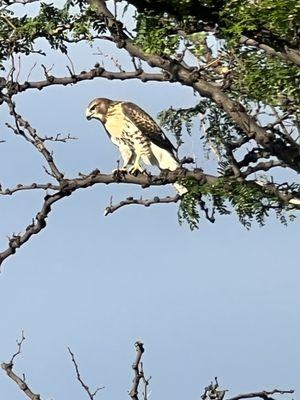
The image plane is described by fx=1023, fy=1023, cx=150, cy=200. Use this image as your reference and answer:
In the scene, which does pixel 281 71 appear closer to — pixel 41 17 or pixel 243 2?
pixel 243 2

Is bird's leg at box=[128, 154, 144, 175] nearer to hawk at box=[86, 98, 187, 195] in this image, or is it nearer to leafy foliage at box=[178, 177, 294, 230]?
hawk at box=[86, 98, 187, 195]

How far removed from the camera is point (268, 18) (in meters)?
4.34

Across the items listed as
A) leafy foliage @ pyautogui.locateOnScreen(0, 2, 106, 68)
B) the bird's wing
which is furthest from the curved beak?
leafy foliage @ pyautogui.locateOnScreen(0, 2, 106, 68)

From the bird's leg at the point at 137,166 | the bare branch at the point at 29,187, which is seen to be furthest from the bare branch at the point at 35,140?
the bird's leg at the point at 137,166

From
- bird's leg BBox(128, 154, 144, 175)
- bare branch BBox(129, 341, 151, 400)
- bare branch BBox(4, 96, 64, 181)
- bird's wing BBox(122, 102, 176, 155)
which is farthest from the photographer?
bird's wing BBox(122, 102, 176, 155)

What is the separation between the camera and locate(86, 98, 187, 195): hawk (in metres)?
8.38

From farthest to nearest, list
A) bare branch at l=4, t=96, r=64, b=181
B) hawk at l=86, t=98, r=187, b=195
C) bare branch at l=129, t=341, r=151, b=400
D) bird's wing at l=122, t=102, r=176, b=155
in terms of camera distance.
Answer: bird's wing at l=122, t=102, r=176, b=155 → hawk at l=86, t=98, r=187, b=195 → bare branch at l=4, t=96, r=64, b=181 → bare branch at l=129, t=341, r=151, b=400

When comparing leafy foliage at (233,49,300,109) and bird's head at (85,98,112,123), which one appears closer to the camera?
leafy foliage at (233,49,300,109)

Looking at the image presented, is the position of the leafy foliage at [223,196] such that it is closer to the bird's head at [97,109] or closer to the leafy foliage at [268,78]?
the leafy foliage at [268,78]

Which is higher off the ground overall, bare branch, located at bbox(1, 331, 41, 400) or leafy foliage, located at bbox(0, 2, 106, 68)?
leafy foliage, located at bbox(0, 2, 106, 68)

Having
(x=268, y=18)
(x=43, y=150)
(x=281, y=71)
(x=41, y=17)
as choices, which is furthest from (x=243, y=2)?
(x=41, y=17)

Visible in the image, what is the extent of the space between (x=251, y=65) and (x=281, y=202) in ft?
2.91

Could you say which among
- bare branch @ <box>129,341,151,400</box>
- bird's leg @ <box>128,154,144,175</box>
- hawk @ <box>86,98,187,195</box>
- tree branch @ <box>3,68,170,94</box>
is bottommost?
bare branch @ <box>129,341,151,400</box>

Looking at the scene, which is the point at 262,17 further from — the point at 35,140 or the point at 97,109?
the point at 97,109
